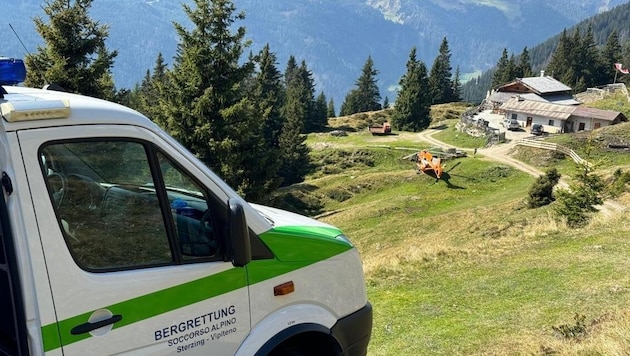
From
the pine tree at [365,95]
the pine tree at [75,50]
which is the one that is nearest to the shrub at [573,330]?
the pine tree at [75,50]

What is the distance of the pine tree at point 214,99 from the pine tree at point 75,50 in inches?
186

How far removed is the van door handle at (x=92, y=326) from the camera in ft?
10.7

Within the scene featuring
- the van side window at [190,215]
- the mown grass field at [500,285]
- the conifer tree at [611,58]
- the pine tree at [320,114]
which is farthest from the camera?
the conifer tree at [611,58]

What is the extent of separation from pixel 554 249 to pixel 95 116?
13.7 m

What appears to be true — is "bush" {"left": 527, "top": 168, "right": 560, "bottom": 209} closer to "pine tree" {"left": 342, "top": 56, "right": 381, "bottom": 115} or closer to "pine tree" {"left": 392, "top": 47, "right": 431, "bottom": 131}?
"pine tree" {"left": 392, "top": 47, "right": 431, "bottom": 131}

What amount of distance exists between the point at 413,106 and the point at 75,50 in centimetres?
6658

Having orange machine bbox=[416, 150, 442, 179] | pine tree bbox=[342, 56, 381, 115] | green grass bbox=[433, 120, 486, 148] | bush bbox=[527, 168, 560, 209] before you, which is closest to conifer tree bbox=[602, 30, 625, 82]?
pine tree bbox=[342, 56, 381, 115]

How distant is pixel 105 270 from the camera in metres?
3.51

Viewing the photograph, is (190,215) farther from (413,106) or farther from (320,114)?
(320,114)

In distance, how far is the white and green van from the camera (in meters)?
3.16

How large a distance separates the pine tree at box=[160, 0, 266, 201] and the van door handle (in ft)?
74.4

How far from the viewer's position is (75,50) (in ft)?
71.6

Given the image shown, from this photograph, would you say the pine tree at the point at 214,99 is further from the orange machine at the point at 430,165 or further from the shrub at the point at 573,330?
the orange machine at the point at 430,165

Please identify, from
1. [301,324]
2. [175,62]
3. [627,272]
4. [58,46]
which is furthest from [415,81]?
[301,324]
